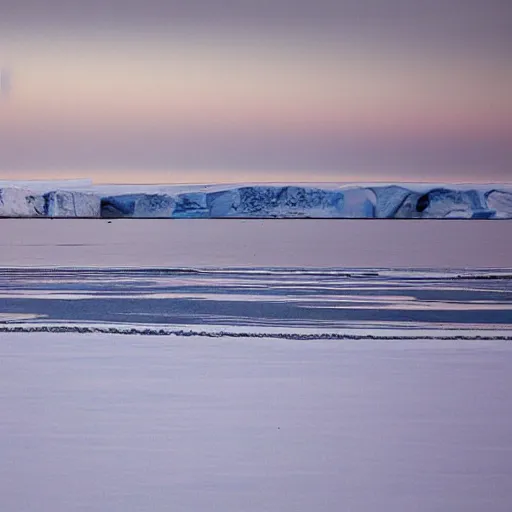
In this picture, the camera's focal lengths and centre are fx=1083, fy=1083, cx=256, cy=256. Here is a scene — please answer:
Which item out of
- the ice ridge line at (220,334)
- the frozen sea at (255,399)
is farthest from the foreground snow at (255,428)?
the ice ridge line at (220,334)

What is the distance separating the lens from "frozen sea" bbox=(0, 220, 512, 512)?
270 cm

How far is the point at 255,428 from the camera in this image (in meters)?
3.30

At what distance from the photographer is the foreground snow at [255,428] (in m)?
2.65

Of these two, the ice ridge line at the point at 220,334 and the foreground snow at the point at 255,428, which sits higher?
the foreground snow at the point at 255,428

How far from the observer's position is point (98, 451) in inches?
119

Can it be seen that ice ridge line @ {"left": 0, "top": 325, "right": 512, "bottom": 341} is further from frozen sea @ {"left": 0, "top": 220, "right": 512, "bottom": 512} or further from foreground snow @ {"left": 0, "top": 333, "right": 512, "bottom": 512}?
foreground snow @ {"left": 0, "top": 333, "right": 512, "bottom": 512}

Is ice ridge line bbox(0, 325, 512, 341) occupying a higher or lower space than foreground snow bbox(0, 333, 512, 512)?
lower

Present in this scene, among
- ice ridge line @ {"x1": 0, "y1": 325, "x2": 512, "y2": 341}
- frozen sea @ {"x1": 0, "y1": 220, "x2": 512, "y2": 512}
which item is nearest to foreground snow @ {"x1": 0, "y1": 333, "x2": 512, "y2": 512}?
frozen sea @ {"x1": 0, "y1": 220, "x2": 512, "y2": 512}

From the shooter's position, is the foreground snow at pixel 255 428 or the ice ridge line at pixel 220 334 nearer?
the foreground snow at pixel 255 428

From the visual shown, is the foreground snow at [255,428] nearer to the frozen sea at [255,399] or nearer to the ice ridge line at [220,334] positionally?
the frozen sea at [255,399]

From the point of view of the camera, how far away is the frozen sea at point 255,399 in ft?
8.84

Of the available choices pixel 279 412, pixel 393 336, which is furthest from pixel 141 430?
pixel 393 336

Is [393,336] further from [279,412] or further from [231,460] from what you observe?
[231,460]

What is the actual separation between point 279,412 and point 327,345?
1.56 metres
